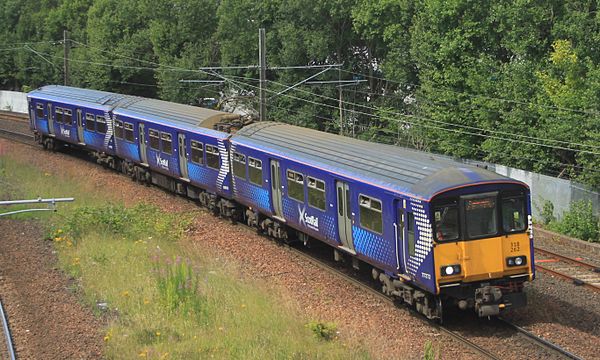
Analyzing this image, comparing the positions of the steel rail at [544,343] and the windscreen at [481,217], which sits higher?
the windscreen at [481,217]

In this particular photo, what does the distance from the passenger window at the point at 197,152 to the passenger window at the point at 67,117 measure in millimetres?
11042

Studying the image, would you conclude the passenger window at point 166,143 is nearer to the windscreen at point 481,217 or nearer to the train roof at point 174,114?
the train roof at point 174,114

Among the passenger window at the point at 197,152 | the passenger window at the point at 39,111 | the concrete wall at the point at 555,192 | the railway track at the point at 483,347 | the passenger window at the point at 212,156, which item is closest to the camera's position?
the railway track at the point at 483,347

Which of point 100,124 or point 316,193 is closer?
point 316,193

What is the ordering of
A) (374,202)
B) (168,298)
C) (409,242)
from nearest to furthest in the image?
(409,242) < (168,298) < (374,202)

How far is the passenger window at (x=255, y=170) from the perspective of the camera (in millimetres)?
20047

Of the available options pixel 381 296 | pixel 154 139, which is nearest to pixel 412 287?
pixel 381 296

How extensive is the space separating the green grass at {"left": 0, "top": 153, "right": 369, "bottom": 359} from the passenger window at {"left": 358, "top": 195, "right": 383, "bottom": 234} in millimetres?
2157

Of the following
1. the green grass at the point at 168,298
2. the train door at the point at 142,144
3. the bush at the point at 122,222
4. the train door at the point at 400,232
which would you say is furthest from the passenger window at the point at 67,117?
the train door at the point at 400,232

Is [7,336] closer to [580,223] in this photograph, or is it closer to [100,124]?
[580,223]

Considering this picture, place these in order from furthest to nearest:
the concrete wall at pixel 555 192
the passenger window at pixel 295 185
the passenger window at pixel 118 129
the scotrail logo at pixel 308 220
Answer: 1. the passenger window at pixel 118 129
2. the concrete wall at pixel 555 192
3. the passenger window at pixel 295 185
4. the scotrail logo at pixel 308 220

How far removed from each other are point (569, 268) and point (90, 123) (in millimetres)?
19978

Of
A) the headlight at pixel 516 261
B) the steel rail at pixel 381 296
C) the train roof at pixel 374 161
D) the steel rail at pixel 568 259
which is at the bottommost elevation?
the steel rail at pixel 568 259

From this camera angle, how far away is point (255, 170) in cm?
2030
